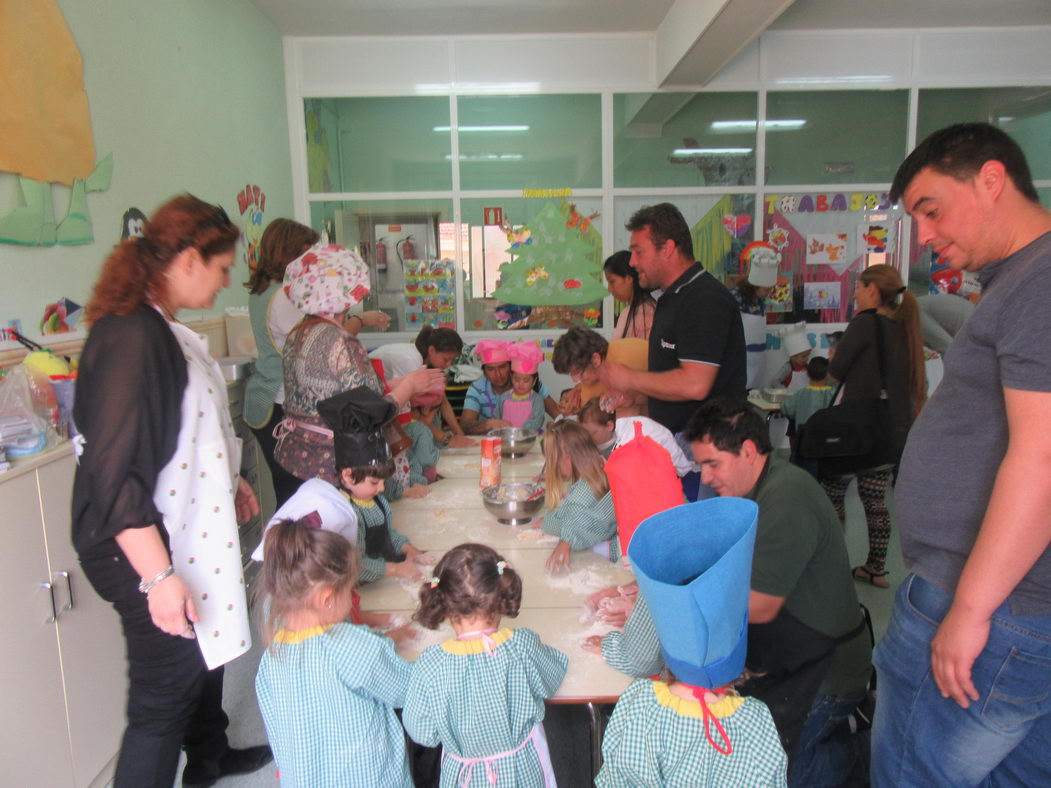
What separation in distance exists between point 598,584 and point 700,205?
4437mm

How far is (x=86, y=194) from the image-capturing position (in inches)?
105

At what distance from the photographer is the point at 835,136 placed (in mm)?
5598

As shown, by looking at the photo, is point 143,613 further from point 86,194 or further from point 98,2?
point 98,2

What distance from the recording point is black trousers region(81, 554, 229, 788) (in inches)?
59.5

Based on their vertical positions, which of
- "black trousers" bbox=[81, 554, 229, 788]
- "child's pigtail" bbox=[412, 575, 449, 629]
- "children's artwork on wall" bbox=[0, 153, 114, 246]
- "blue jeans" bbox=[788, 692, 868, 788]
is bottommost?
"blue jeans" bbox=[788, 692, 868, 788]

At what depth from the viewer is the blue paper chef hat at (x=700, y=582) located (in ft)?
3.71

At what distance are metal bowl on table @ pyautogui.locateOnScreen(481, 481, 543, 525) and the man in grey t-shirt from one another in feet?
4.07

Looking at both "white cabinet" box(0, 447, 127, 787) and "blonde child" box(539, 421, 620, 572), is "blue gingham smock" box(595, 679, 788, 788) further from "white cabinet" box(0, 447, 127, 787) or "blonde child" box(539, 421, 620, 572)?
"white cabinet" box(0, 447, 127, 787)

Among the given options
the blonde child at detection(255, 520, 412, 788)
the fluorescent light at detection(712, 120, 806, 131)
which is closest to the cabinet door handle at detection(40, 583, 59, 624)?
the blonde child at detection(255, 520, 412, 788)

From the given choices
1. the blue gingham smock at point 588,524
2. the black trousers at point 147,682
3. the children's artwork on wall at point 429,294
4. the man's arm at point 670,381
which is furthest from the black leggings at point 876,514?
the children's artwork on wall at point 429,294

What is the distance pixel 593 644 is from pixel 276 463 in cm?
161

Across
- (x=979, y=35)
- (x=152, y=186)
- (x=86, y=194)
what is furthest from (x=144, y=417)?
(x=979, y=35)

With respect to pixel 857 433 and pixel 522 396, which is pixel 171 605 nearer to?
pixel 522 396

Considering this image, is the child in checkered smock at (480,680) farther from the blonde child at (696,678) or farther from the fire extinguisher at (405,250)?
the fire extinguisher at (405,250)
